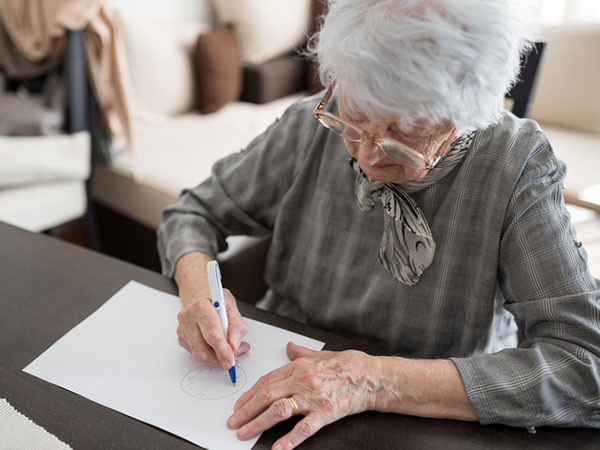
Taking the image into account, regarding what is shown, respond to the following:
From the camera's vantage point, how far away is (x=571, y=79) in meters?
2.26

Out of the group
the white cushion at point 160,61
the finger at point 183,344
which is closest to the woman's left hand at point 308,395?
the finger at point 183,344

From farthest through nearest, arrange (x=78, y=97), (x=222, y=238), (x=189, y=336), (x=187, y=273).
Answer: (x=78, y=97)
(x=222, y=238)
(x=187, y=273)
(x=189, y=336)

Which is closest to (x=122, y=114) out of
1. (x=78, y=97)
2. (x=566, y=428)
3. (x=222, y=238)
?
(x=78, y=97)

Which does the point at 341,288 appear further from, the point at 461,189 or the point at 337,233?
the point at 461,189

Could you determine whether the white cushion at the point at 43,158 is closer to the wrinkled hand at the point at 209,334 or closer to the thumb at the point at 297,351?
the wrinkled hand at the point at 209,334

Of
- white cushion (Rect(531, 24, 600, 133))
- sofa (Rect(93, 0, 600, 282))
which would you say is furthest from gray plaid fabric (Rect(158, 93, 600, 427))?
white cushion (Rect(531, 24, 600, 133))

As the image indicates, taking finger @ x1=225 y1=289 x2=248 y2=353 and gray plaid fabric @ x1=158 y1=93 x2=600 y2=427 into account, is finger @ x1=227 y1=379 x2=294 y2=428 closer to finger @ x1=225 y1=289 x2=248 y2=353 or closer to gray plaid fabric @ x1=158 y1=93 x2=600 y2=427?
finger @ x1=225 y1=289 x2=248 y2=353

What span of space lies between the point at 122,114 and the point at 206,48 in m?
0.65

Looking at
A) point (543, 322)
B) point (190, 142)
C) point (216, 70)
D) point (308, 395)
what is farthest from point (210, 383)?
point (216, 70)

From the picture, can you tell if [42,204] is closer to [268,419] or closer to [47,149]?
[47,149]

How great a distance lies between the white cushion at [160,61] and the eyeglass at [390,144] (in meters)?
1.67

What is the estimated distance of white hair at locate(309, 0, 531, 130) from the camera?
0.65 metres

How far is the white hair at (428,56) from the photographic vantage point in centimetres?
65

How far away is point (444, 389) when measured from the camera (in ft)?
2.39
